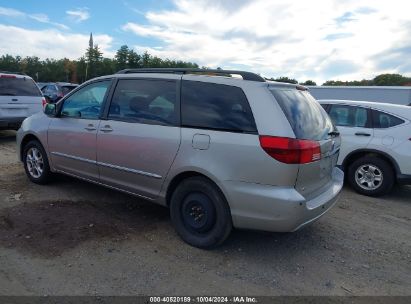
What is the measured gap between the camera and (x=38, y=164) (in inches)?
229

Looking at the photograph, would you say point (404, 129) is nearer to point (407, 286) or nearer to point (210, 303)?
point (407, 286)

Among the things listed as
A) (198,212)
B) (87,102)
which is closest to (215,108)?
(198,212)

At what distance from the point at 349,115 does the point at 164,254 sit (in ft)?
15.5

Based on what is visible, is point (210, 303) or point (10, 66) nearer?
point (210, 303)

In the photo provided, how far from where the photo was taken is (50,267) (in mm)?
3471

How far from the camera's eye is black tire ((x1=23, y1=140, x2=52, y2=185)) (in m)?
5.69

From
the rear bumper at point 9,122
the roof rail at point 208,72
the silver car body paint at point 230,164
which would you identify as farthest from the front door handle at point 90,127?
the rear bumper at point 9,122

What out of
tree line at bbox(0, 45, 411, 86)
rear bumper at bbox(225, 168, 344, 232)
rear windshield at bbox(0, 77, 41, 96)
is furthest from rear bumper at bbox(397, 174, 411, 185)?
tree line at bbox(0, 45, 411, 86)

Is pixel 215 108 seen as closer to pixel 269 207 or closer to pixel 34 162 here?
pixel 269 207

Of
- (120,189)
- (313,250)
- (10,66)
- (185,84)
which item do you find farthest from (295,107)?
Answer: (10,66)

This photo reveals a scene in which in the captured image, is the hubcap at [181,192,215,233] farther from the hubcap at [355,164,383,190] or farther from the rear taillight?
the hubcap at [355,164,383,190]

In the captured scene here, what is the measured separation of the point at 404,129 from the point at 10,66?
84.9 meters

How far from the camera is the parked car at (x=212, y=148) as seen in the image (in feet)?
11.6

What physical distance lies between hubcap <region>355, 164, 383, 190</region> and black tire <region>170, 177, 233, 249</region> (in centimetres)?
374
